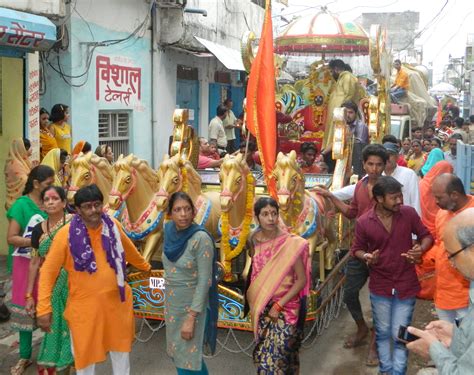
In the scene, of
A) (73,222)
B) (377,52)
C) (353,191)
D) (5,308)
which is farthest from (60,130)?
(73,222)

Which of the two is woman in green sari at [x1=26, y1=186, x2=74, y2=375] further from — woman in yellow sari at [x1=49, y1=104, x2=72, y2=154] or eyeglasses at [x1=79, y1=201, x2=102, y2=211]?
woman in yellow sari at [x1=49, y1=104, x2=72, y2=154]

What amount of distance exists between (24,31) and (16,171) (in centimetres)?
189

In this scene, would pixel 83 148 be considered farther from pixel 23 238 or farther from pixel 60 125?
pixel 23 238

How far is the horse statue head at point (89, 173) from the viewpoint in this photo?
617 centimetres


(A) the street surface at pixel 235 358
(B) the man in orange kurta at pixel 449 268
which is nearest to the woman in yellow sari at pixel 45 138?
(A) the street surface at pixel 235 358

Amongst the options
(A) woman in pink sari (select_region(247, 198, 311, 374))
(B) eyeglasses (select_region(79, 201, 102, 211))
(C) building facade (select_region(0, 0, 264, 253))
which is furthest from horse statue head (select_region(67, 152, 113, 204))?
(A) woman in pink sari (select_region(247, 198, 311, 374))

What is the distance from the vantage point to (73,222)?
13.1 ft

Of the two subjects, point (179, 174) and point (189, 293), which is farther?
point (179, 174)

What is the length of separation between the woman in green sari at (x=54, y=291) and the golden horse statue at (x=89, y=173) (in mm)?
1631

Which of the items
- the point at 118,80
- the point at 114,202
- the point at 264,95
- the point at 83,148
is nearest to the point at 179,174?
the point at 114,202

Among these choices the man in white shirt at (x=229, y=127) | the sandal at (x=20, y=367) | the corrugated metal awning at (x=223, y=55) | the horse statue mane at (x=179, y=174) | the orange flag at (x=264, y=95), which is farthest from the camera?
the corrugated metal awning at (x=223, y=55)

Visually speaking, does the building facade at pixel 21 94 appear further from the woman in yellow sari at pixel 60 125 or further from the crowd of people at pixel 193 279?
the crowd of people at pixel 193 279

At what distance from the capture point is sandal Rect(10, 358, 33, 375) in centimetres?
500

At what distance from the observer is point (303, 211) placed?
585cm
